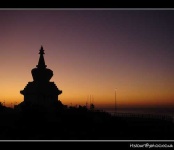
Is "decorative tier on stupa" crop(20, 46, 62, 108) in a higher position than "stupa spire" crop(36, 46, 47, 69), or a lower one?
lower

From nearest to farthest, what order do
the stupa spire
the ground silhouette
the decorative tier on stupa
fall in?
the ground silhouette < the decorative tier on stupa < the stupa spire

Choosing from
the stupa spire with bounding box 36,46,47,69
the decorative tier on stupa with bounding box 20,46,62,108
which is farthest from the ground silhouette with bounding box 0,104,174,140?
the stupa spire with bounding box 36,46,47,69

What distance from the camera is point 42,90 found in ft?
104

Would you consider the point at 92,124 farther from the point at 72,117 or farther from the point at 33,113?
the point at 33,113

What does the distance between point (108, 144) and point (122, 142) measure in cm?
40

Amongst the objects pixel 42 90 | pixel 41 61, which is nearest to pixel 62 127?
pixel 42 90

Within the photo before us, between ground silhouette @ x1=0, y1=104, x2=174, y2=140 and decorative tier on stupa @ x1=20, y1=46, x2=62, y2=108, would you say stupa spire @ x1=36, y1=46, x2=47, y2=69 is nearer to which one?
decorative tier on stupa @ x1=20, y1=46, x2=62, y2=108

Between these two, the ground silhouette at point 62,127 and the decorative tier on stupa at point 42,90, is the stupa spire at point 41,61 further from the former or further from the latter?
the ground silhouette at point 62,127

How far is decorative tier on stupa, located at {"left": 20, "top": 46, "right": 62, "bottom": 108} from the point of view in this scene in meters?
31.2

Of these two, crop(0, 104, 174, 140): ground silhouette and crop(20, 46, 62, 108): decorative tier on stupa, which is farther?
crop(20, 46, 62, 108): decorative tier on stupa

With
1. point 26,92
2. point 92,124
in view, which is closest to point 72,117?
point 92,124

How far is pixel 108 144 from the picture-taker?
25.7 ft

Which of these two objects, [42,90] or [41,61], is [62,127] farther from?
[41,61]

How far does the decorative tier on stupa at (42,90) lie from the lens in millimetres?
31234
